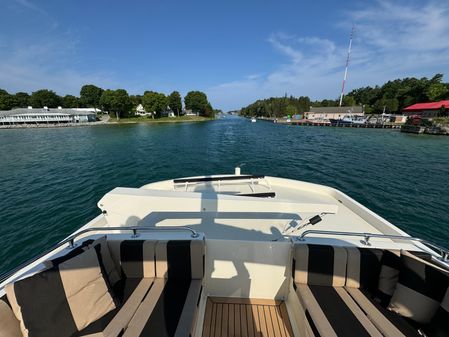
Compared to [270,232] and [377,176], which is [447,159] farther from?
[270,232]

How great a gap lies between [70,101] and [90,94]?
984 centimetres

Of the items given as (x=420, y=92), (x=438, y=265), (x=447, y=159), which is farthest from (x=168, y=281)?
(x=420, y=92)

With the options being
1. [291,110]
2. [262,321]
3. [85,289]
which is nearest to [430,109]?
[291,110]

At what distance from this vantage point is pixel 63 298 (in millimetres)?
1652

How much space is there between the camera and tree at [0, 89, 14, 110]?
54.1 m

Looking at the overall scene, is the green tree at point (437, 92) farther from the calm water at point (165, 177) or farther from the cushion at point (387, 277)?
the cushion at point (387, 277)

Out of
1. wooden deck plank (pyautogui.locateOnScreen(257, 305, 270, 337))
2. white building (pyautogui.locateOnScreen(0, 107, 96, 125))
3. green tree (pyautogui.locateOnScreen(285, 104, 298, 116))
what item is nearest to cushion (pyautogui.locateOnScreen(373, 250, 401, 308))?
wooden deck plank (pyautogui.locateOnScreen(257, 305, 270, 337))

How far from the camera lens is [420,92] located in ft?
169

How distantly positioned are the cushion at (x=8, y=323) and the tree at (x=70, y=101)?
281 feet

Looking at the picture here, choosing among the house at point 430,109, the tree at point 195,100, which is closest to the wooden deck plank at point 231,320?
the house at point 430,109

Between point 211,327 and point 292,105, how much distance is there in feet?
301

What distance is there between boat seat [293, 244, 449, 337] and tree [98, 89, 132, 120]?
64.1m

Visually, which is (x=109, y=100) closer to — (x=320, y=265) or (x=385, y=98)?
(x=320, y=265)

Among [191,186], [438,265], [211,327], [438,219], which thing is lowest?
[438,219]
